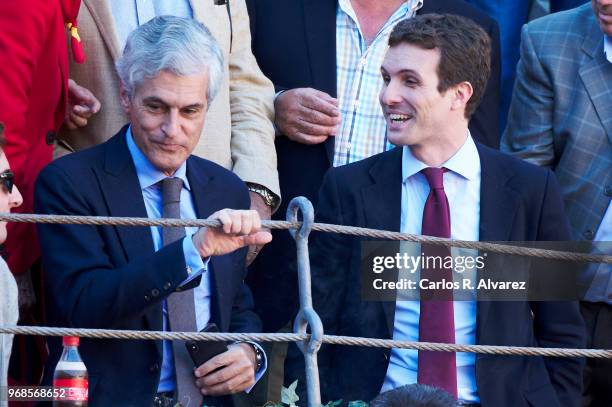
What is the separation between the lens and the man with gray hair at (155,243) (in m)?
4.55

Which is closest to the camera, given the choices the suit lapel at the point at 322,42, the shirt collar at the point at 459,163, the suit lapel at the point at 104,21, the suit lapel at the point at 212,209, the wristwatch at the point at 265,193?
the suit lapel at the point at 212,209

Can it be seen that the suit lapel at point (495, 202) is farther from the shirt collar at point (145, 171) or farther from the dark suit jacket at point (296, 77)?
the shirt collar at point (145, 171)

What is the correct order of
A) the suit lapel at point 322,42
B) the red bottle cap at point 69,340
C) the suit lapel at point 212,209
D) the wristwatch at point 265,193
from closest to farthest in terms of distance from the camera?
the red bottle cap at point 69,340
the suit lapel at point 212,209
the wristwatch at point 265,193
the suit lapel at point 322,42

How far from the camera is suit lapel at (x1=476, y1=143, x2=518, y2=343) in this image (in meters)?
5.14

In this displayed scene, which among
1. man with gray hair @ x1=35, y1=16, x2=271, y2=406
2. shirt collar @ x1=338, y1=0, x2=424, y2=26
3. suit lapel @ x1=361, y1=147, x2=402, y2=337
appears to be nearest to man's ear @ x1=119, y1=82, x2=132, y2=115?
man with gray hair @ x1=35, y1=16, x2=271, y2=406

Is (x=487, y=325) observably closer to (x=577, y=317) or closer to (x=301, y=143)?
(x=577, y=317)

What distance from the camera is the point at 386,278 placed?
16.6 feet

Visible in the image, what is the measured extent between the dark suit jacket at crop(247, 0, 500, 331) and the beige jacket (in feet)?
0.62

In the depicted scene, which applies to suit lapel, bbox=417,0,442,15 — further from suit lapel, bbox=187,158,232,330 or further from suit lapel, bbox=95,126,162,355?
suit lapel, bbox=95,126,162,355

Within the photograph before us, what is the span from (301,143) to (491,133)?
822 millimetres

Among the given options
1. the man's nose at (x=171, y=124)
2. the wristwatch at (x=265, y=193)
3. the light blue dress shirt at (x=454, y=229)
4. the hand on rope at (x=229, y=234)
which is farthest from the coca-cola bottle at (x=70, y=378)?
the wristwatch at (x=265, y=193)

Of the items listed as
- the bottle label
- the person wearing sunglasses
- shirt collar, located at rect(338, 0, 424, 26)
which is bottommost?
the bottle label

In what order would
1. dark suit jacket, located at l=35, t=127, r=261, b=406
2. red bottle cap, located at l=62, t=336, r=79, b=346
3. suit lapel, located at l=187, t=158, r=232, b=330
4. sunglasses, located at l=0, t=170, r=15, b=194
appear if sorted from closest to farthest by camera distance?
red bottle cap, located at l=62, t=336, r=79, b=346 < dark suit jacket, located at l=35, t=127, r=261, b=406 < sunglasses, located at l=0, t=170, r=15, b=194 < suit lapel, located at l=187, t=158, r=232, b=330

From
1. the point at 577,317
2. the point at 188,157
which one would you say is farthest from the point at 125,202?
the point at 577,317
